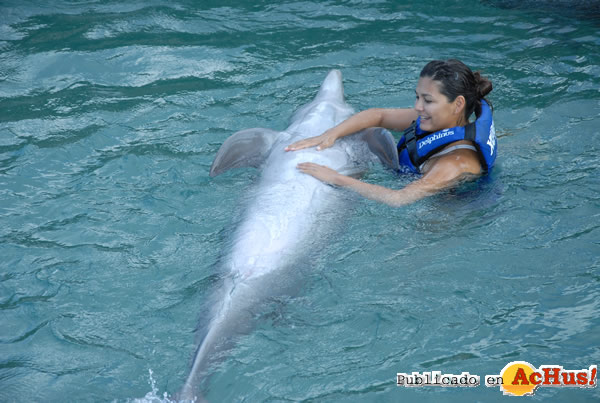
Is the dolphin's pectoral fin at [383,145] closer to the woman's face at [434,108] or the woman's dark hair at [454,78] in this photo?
the woman's face at [434,108]

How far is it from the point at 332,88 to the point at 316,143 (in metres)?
1.38

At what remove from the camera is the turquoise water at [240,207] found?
395 centimetres

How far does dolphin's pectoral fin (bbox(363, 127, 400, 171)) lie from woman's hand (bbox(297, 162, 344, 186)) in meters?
0.64

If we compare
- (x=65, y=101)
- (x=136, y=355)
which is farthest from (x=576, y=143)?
(x=65, y=101)

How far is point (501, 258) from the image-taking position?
4.78 m

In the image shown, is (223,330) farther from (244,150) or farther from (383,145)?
(383,145)

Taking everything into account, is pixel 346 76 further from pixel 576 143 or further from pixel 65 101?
pixel 65 101

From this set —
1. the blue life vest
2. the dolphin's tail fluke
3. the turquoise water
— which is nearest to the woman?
the blue life vest

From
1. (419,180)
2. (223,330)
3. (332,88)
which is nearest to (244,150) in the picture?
(332,88)

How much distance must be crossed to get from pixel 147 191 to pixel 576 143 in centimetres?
439

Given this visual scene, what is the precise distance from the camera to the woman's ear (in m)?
5.52

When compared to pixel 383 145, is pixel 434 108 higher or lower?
higher

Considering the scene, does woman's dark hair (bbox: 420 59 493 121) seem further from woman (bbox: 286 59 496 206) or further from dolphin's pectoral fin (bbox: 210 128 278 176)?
dolphin's pectoral fin (bbox: 210 128 278 176)

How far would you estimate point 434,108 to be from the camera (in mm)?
5516
